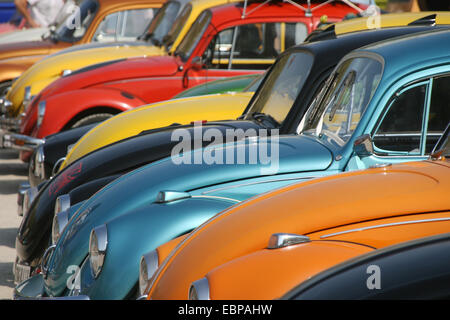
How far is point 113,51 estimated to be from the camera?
10336 mm

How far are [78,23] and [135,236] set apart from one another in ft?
30.0

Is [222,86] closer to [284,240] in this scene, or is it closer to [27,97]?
[27,97]

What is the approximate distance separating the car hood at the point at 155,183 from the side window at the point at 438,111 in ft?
1.75

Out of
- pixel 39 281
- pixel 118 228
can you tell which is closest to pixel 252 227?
pixel 118 228

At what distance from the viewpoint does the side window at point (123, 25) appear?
11.7 metres

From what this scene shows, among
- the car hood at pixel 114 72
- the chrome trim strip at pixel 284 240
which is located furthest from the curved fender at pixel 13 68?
the chrome trim strip at pixel 284 240

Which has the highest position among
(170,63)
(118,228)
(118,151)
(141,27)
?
(141,27)

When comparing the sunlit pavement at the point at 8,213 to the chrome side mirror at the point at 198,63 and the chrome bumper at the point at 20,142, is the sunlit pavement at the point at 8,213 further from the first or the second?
the chrome side mirror at the point at 198,63

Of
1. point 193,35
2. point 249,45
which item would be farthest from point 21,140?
point 249,45

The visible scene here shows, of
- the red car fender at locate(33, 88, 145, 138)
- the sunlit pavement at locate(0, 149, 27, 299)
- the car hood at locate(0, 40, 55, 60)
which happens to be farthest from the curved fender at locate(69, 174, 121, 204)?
the car hood at locate(0, 40, 55, 60)

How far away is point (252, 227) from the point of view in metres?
2.92

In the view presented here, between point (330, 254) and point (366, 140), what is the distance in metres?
1.25
